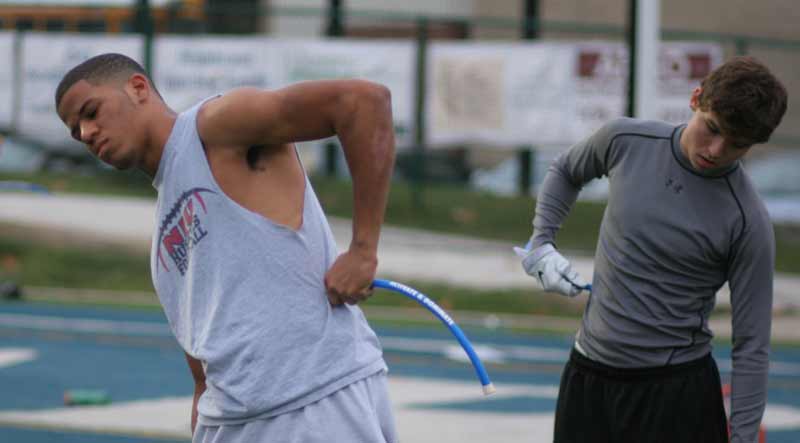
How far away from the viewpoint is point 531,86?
57.3 feet

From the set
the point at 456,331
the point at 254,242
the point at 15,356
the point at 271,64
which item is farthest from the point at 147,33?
the point at 254,242

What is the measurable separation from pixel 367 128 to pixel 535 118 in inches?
556

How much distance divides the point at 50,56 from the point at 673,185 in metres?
14.6

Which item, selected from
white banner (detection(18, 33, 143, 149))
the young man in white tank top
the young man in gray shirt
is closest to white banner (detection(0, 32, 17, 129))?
white banner (detection(18, 33, 143, 149))

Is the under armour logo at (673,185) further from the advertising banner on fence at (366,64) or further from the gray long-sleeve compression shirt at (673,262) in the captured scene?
the advertising banner on fence at (366,64)

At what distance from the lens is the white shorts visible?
3.78 meters

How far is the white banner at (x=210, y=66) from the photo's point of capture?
1777 centimetres

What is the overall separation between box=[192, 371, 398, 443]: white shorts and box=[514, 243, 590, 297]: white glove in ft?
3.39

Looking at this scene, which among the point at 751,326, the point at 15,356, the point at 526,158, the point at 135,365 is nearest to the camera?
the point at 751,326

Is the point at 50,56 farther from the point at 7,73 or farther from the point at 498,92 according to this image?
the point at 498,92

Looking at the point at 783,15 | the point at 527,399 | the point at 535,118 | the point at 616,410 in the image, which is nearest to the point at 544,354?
the point at 527,399

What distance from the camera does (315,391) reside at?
12.4ft

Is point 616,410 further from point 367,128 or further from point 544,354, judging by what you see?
point 544,354

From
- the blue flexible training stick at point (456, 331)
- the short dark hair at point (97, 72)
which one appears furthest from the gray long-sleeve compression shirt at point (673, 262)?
the short dark hair at point (97, 72)
